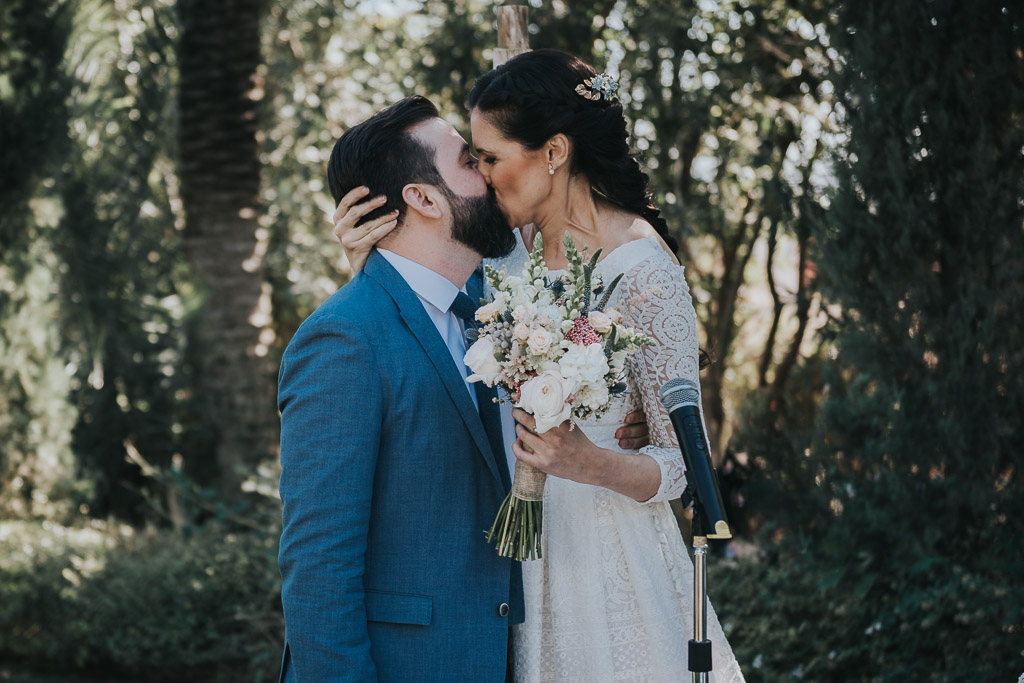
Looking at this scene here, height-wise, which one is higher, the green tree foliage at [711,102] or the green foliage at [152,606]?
the green tree foliage at [711,102]

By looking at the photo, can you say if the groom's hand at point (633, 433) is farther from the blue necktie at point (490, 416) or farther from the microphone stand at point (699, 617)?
the microphone stand at point (699, 617)

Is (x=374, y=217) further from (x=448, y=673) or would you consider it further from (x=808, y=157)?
(x=808, y=157)

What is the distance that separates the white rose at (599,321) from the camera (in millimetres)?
1927

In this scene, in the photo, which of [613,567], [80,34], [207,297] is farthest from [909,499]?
[80,34]

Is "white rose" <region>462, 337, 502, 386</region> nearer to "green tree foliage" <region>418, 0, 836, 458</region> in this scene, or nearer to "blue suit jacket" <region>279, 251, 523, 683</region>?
"blue suit jacket" <region>279, 251, 523, 683</region>

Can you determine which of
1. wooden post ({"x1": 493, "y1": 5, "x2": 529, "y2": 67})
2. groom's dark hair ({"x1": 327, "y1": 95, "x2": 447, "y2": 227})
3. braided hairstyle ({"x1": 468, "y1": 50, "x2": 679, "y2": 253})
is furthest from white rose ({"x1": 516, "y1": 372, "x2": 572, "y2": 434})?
wooden post ({"x1": 493, "y1": 5, "x2": 529, "y2": 67})

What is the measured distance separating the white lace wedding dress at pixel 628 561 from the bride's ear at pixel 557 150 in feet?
1.01

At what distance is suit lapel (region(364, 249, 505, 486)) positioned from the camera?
225cm

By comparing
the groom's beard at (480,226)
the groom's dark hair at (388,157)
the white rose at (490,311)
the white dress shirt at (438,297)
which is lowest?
the white rose at (490,311)

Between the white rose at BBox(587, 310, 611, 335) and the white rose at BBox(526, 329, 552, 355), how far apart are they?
0.11 metres

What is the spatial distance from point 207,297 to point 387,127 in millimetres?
4957

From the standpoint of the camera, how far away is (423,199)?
96.2 inches

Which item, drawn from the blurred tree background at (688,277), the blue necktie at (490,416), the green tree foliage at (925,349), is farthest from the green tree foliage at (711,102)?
the blue necktie at (490,416)

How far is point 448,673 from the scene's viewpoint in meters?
2.20
